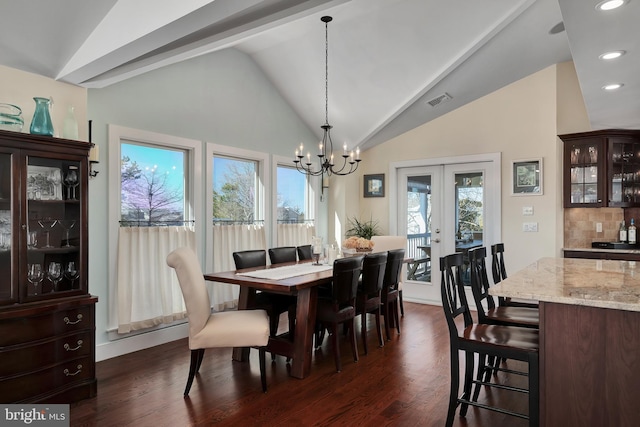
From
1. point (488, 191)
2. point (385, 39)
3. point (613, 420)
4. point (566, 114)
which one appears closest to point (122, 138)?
point (385, 39)

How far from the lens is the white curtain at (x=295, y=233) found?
573cm

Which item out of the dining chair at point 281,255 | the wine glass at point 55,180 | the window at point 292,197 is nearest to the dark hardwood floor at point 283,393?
the dining chair at point 281,255

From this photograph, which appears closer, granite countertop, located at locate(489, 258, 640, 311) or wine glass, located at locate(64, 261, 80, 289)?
granite countertop, located at locate(489, 258, 640, 311)

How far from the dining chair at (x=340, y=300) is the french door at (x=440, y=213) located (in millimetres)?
2141

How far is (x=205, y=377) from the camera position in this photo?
3314 mm

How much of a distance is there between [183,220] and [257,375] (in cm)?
195

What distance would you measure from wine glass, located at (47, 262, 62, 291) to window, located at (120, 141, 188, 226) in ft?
3.29

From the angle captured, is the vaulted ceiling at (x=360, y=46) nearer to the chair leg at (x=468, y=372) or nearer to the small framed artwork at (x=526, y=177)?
the small framed artwork at (x=526, y=177)

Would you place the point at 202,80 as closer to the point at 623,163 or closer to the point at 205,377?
the point at 205,377

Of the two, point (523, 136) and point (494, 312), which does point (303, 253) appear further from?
point (523, 136)

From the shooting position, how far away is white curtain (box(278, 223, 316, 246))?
18.8ft

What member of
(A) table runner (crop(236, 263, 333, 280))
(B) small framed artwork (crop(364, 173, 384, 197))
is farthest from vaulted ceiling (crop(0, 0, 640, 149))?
(A) table runner (crop(236, 263, 333, 280))

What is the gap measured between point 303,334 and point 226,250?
6.23ft

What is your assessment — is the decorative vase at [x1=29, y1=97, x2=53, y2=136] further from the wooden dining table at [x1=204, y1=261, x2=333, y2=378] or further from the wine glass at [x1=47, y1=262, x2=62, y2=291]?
the wooden dining table at [x1=204, y1=261, x2=333, y2=378]
